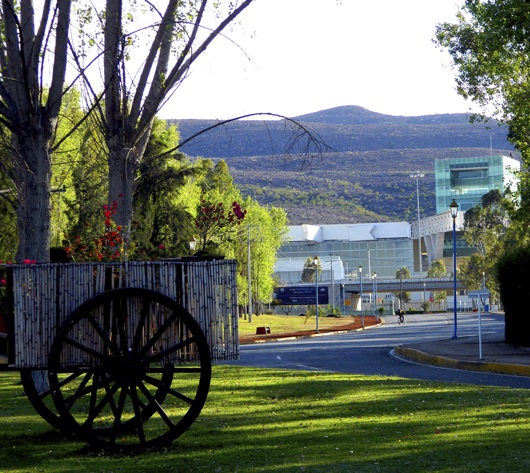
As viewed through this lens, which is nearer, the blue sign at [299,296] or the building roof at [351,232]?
the blue sign at [299,296]

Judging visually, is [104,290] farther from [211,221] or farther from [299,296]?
[299,296]

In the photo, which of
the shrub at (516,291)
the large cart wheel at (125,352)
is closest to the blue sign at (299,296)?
the shrub at (516,291)

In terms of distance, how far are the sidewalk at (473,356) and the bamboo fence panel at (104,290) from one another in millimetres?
12486

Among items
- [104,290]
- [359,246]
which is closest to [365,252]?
[359,246]

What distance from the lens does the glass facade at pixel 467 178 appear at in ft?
563

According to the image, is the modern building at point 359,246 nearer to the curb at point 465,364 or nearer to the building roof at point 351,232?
the building roof at point 351,232

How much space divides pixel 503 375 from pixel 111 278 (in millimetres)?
12620

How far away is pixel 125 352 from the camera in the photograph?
8312mm

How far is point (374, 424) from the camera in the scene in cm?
1001

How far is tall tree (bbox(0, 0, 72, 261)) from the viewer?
12477 millimetres

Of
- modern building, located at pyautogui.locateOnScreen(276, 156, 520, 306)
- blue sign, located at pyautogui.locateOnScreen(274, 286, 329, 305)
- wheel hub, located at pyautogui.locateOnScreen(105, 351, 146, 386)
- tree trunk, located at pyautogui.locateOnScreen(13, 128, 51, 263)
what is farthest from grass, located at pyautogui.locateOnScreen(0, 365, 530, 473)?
modern building, located at pyautogui.locateOnScreen(276, 156, 520, 306)

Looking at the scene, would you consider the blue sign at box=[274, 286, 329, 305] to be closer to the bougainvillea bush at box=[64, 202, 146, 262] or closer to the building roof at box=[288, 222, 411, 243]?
the bougainvillea bush at box=[64, 202, 146, 262]

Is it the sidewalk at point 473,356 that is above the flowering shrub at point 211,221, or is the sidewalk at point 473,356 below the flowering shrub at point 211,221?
below

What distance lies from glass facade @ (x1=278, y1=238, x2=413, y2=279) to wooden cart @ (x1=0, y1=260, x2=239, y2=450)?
14282cm
